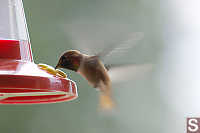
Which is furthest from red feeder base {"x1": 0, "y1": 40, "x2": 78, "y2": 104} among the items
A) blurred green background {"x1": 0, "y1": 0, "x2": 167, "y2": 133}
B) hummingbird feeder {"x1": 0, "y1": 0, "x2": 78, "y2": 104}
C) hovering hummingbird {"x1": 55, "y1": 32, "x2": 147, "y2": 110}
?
blurred green background {"x1": 0, "y1": 0, "x2": 167, "y2": 133}

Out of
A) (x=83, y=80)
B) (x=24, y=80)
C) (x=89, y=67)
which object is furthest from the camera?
(x=83, y=80)

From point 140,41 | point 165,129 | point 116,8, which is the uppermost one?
point 116,8

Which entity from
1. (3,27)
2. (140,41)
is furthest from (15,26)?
(140,41)

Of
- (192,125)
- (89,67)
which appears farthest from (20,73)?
(192,125)

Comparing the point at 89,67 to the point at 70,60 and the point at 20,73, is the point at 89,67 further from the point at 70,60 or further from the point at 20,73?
the point at 20,73

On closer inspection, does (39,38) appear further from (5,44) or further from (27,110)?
(5,44)

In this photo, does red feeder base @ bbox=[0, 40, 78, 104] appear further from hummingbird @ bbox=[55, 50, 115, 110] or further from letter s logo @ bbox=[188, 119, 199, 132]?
letter s logo @ bbox=[188, 119, 199, 132]
